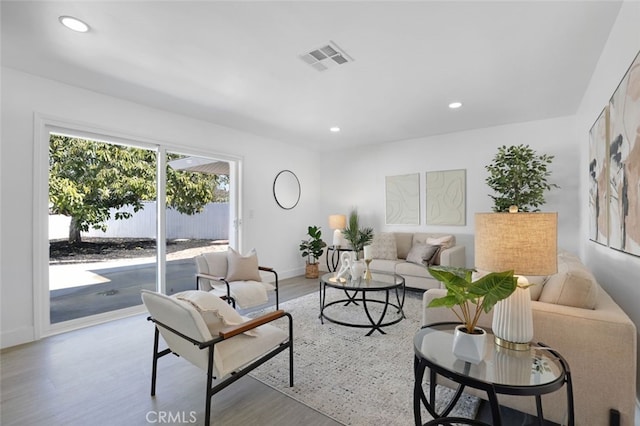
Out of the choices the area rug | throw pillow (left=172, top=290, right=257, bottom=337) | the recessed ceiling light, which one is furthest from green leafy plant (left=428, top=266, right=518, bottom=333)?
the recessed ceiling light

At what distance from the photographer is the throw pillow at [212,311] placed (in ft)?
5.79

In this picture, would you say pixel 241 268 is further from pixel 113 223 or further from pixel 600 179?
pixel 600 179

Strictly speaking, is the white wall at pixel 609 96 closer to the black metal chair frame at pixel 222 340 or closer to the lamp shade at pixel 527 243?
the lamp shade at pixel 527 243

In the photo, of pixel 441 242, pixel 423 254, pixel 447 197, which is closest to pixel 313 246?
pixel 423 254

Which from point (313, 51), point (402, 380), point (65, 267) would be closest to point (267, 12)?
point (313, 51)

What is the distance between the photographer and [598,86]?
2664 millimetres

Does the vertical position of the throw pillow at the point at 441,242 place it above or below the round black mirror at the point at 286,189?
below

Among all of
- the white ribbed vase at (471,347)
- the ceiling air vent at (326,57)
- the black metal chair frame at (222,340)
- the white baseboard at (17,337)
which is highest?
the ceiling air vent at (326,57)

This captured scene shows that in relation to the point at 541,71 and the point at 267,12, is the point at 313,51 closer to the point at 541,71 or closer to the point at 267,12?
the point at 267,12

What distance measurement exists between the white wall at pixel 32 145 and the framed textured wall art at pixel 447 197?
2.99 meters

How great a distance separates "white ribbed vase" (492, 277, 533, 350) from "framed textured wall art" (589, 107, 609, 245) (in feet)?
4.87

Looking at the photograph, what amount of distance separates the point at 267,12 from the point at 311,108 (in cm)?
183

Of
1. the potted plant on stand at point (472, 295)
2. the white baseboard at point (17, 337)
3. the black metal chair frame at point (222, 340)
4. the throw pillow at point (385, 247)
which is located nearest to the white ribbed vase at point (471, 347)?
the potted plant on stand at point (472, 295)

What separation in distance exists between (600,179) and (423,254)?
229cm
